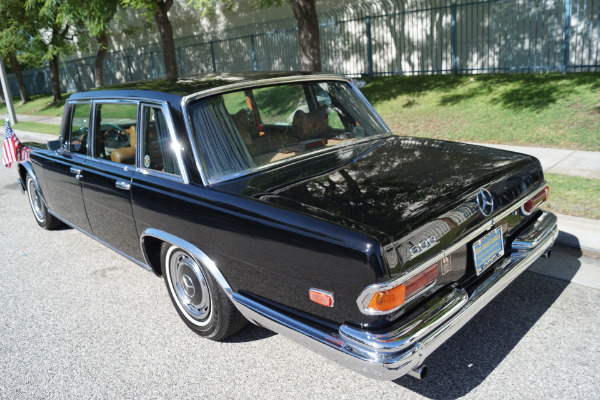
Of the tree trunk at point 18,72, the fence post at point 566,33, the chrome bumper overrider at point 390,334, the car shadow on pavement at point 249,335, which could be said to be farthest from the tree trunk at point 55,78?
the chrome bumper overrider at point 390,334

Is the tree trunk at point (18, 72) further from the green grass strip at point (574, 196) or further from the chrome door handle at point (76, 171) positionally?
the green grass strip at point (574, 196)

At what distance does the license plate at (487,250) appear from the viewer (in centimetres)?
285

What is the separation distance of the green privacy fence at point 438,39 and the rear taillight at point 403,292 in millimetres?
10842

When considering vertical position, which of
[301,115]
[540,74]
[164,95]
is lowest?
[540,74]

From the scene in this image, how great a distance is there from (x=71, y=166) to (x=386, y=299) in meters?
3.39

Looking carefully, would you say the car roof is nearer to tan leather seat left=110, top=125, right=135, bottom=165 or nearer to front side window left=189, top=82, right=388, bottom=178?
front side window left=189, top=82, right=388, bottom=178

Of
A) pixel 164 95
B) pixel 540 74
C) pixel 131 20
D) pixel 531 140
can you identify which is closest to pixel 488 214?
pixel 164 95

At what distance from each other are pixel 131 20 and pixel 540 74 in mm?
20472

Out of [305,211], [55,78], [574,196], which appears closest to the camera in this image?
[305,211]

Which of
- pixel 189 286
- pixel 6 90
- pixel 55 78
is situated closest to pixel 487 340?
pixel 189 286

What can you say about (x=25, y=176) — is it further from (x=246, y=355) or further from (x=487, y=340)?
(x=487, y=340)

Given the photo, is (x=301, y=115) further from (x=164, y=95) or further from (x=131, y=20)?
(x=131, y=20)

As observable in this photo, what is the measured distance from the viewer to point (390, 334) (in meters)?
2.38

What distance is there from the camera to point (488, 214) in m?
2.86
